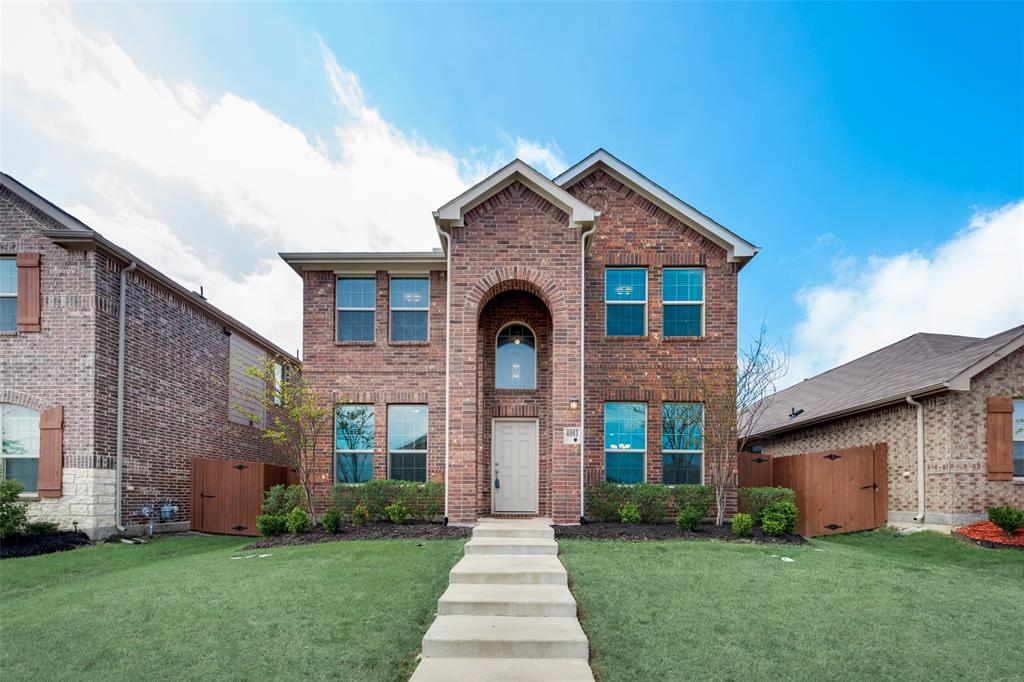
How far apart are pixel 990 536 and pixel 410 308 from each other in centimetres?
1275

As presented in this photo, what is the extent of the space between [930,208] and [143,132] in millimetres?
21982

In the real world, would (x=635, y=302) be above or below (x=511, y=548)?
above

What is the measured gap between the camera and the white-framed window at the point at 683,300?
13.6 metres

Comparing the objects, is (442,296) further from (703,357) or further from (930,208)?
(930,208)

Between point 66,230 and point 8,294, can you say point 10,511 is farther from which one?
point 66,230

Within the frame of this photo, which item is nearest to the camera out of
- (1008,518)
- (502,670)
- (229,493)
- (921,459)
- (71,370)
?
(502,670)

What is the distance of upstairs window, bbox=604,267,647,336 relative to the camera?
13.7 metres

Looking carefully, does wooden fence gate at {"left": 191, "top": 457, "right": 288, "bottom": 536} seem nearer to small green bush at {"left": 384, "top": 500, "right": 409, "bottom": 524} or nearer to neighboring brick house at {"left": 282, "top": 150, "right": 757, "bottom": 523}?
neighboring brick house at {"left": 282, "top": 150, "right": 757, "bottom": 523}

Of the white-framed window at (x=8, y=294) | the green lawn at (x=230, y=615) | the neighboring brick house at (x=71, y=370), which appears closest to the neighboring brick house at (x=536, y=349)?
the neighboring brick house at (x=71, y=370)

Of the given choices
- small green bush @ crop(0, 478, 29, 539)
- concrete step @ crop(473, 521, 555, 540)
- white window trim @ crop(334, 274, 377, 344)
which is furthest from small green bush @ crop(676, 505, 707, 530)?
small green bush @ crop(0, 478, 29, 539)

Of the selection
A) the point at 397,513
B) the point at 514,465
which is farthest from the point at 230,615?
the point at 514,465

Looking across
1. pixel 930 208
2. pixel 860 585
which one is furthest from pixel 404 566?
pixel 930 208

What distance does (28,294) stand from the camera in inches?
480

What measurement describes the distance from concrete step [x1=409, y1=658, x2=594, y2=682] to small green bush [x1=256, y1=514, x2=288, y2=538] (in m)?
7.10
